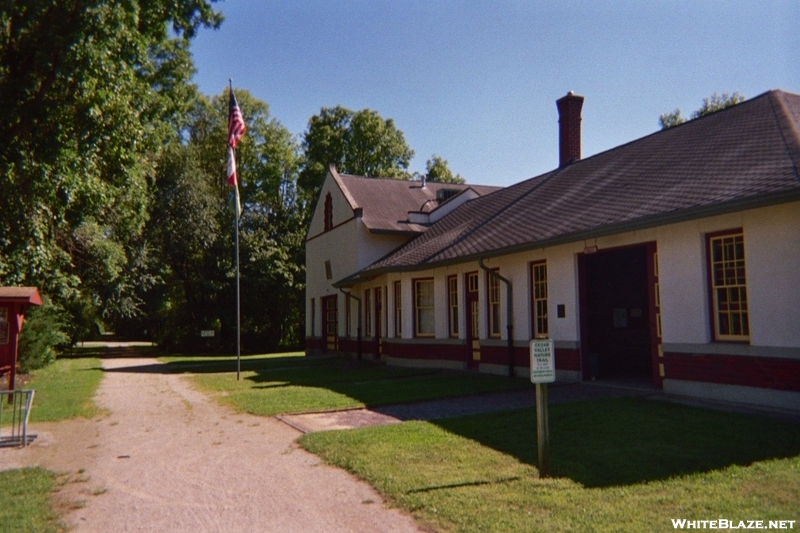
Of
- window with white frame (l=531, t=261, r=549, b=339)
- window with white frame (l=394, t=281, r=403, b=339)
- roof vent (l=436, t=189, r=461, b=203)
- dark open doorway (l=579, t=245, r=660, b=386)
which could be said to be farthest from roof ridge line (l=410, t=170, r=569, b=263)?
roof vent (l=436, t=189, r=461, b=203)

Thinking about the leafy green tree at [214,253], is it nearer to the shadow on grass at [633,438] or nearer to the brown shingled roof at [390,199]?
the brown shingled roof at [390,199]

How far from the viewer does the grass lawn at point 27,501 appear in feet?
18.9

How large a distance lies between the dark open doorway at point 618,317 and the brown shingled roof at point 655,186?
1540mm

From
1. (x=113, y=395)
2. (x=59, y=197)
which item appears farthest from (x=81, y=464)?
(x=113, y=395)

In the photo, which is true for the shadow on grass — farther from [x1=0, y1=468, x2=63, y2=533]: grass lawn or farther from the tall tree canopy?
the tall tree canopy

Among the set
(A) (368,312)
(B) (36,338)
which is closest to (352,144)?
(A) (368,312)

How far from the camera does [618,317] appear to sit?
16.1m

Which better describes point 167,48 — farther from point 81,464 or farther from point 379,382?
point 81,464

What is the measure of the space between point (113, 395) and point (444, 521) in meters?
13.2

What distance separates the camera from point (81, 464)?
8375 mm

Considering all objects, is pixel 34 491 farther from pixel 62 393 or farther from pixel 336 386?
pixel 62 393

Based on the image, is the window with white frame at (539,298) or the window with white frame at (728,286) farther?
the window with white frame at (539,298)

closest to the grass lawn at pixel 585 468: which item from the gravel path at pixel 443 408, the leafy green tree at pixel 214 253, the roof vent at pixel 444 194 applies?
the gravel path at pixel 443 408

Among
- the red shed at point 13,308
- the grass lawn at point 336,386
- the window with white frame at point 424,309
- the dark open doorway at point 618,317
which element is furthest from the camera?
the window with white frame at point 424,309
